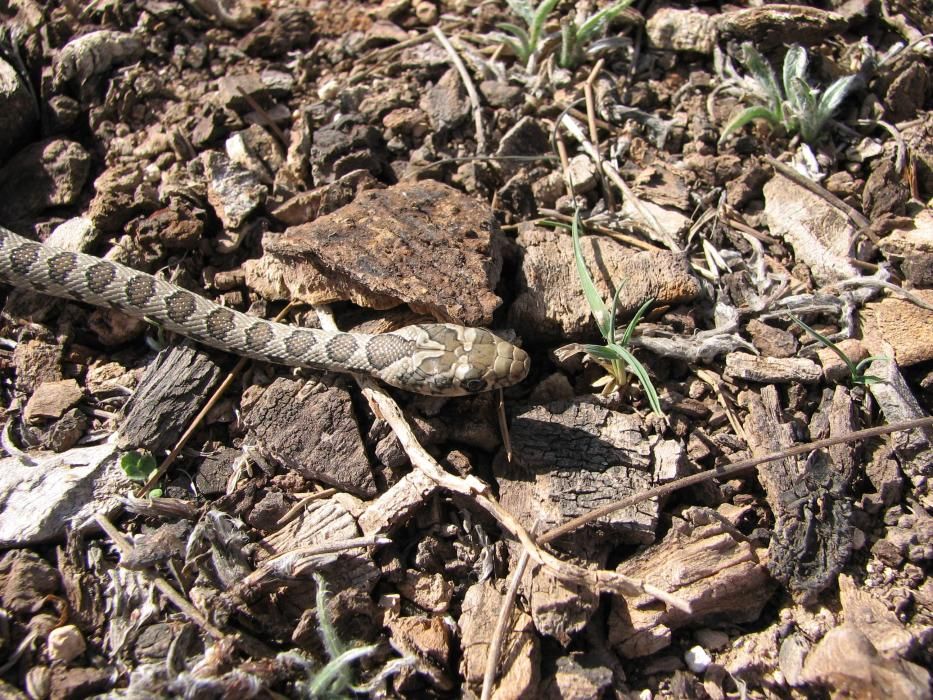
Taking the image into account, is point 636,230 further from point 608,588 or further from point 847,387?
point 608,588

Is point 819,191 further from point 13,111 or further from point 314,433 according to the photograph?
point 13,111

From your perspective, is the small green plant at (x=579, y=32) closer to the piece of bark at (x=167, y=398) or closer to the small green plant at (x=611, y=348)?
the small green plant at (x=611, y=348)

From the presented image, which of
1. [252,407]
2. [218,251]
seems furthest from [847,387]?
[218,251]

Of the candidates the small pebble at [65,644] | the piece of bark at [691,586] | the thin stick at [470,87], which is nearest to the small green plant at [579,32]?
the thin stick at [470,87]

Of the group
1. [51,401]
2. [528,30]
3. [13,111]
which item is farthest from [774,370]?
[13,111]

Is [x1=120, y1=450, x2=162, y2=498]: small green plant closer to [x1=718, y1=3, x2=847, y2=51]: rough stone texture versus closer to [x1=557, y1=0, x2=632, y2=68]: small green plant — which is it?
[x1=557, y1=0, x2=632, y2=68]: small green plant
